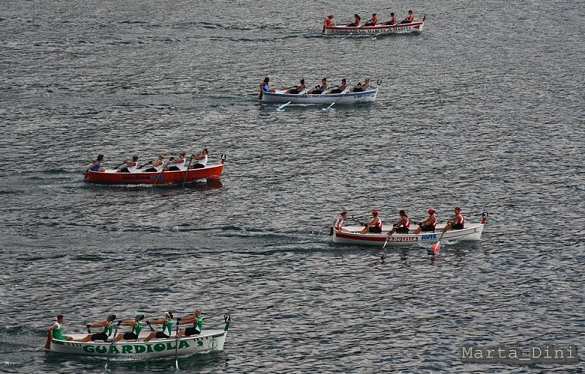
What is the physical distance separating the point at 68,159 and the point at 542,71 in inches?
2351

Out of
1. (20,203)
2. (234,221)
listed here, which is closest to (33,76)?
(20,203)

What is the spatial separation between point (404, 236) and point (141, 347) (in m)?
24.9

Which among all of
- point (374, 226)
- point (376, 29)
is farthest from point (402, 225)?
point (376, 29)

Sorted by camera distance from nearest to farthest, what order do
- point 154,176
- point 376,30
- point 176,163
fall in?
point 154,176 < point 176,163 < point 376,30

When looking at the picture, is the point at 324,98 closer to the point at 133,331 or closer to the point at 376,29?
the point at 376,29

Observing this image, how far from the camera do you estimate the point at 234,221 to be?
92.5 meters

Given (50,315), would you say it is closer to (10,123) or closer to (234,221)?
(234,221)

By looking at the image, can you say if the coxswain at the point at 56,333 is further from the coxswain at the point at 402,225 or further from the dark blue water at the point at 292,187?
the coxswain at the point at 402,225

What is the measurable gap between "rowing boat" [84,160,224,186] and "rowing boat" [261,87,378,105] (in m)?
25.9

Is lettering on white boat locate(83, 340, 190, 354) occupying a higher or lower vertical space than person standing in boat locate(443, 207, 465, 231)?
lower

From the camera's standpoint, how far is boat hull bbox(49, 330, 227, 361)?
71.8 m

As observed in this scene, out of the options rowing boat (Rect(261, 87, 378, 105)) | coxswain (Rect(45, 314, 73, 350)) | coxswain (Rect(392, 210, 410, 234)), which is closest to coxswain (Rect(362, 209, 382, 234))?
coxswain (Rect(392, 210, 410, 234))

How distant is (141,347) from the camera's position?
72.0 meters

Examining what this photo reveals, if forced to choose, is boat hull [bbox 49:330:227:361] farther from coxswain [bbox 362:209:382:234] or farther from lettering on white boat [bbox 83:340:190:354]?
coxswain [bbox 362:209:382:234]
